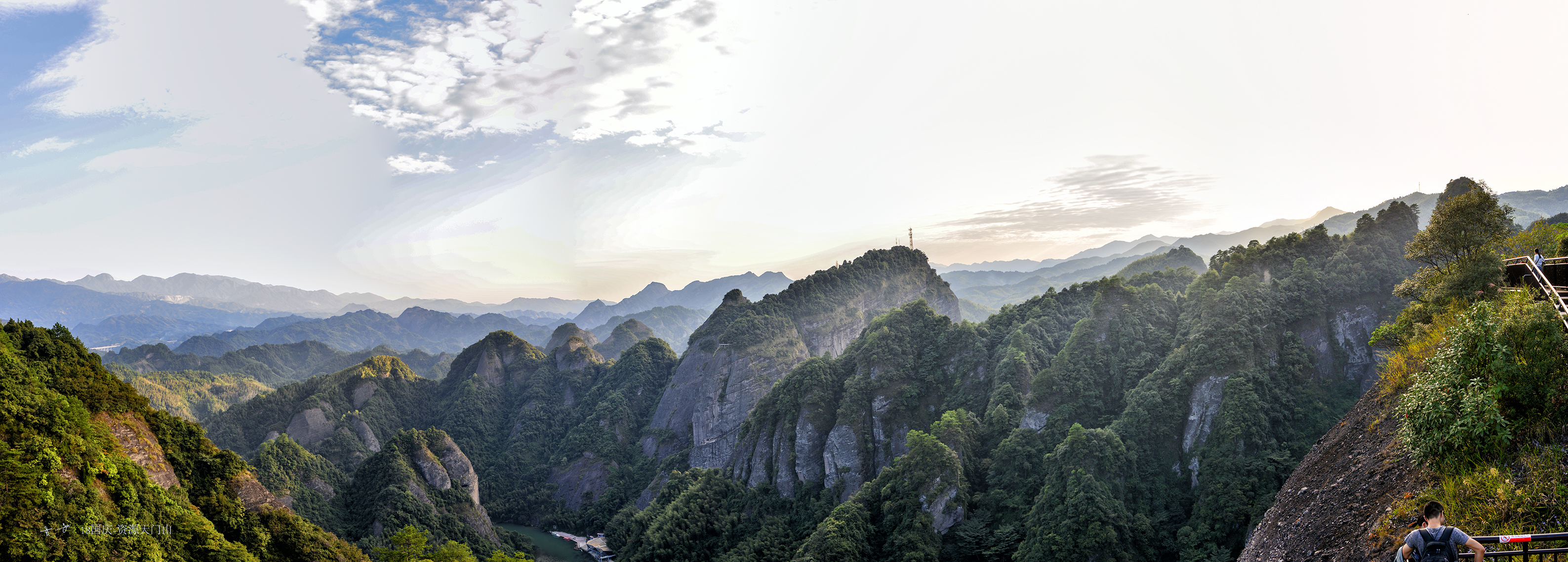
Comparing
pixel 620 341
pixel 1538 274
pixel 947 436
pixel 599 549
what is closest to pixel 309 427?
pixel 599 549

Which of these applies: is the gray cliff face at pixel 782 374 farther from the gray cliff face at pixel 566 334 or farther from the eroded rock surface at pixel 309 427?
the gray cliff face at pixel 566 334

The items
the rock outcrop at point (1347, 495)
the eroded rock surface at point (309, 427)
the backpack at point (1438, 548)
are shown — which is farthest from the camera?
the eroded rock surface at point (309, 427)

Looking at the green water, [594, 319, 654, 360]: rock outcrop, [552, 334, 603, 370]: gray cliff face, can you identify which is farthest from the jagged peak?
[594, 319, 654, 360]: rock outcrop

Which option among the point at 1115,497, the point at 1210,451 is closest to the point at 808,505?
the point at 1115,497

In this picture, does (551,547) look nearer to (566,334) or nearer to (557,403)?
(557,403)

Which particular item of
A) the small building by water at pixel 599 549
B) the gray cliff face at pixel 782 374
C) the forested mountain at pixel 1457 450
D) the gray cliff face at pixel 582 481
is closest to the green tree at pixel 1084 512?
the gray cliff face at pixel 782 374

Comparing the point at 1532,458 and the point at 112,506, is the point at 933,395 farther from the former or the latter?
the point at 112,506
